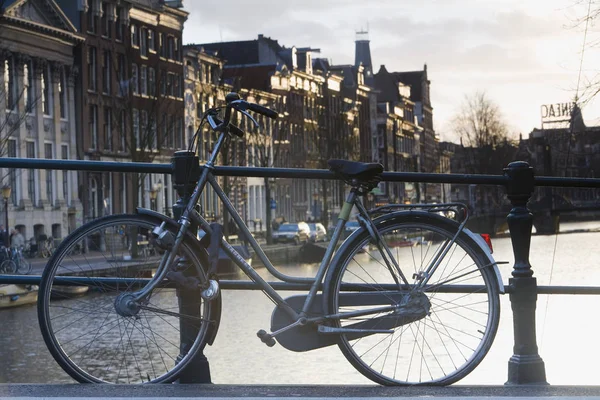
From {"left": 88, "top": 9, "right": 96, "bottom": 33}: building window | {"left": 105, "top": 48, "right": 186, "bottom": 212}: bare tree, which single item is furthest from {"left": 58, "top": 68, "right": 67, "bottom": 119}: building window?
{"left": 88, "top": 9, "right": 96, "bottom": 33}: building window

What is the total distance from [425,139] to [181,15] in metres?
90.7

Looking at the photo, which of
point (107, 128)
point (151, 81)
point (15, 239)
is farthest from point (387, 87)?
point (15, 239)

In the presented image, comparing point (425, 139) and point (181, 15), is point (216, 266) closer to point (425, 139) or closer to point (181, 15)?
point (181, 15)

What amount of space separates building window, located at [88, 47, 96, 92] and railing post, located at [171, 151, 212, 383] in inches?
2057

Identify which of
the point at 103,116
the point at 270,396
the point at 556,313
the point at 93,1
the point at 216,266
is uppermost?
the point at 93,1

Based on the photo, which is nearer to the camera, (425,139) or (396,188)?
(396,188)

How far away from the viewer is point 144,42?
63219mm

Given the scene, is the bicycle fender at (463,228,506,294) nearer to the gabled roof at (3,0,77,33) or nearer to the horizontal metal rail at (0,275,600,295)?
the horizontal metal rail at (0,275,600,295)

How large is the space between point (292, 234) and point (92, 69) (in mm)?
15149

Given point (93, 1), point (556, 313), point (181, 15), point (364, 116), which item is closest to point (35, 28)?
point (93, 1)

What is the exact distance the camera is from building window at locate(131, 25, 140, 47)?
202 ft

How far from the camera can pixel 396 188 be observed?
124312 millimetres

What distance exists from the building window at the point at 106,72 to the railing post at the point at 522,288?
53745 millimetres

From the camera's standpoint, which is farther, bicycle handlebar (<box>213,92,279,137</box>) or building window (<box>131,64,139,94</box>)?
building window (<box>131,64,139,94</box>)
